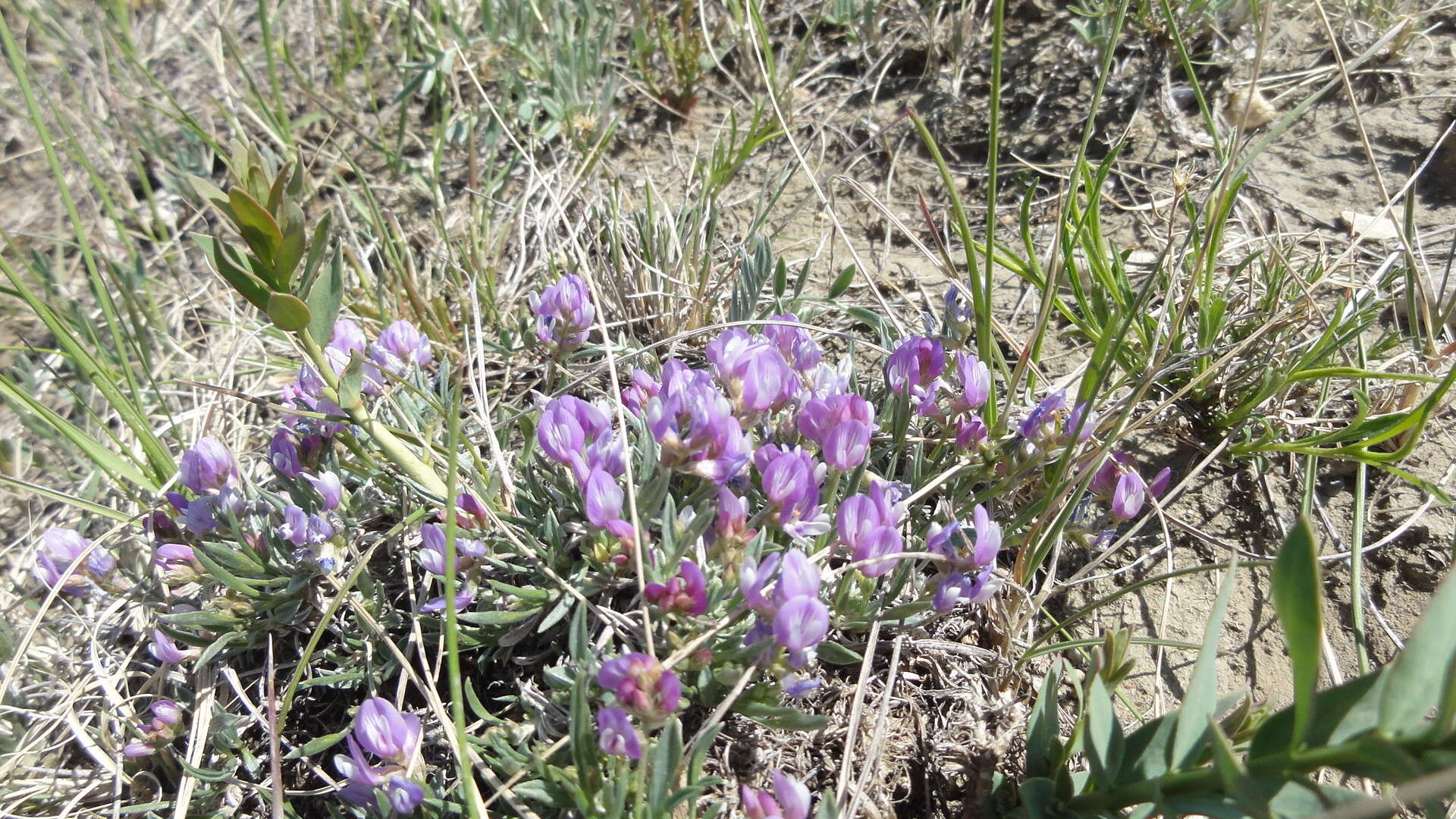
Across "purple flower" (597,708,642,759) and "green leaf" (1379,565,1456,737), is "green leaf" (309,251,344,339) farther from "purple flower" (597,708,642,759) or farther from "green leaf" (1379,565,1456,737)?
"green leaf" (1379,565,1456,737)

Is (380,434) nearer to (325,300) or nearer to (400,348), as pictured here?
(325,300)

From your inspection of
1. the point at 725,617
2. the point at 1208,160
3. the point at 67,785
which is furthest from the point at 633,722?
the point at 1208,160

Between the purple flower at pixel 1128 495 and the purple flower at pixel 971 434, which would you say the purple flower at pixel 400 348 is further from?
the purple flower at pixel 1128 495

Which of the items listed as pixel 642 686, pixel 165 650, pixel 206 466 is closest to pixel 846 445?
pixel 642 686

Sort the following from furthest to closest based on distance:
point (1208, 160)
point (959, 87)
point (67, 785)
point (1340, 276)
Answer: point (959, 87), point (1208, 160), point (1340, 276), point (67, 785)

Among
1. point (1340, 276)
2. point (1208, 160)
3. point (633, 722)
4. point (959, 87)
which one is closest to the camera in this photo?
point (633, 722)

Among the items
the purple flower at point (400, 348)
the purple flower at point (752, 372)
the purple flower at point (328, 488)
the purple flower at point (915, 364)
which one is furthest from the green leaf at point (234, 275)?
the purple flower at point (915, 364)

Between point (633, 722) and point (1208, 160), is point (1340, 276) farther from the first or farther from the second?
point (633, 722)

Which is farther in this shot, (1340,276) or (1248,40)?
(1248,40)
